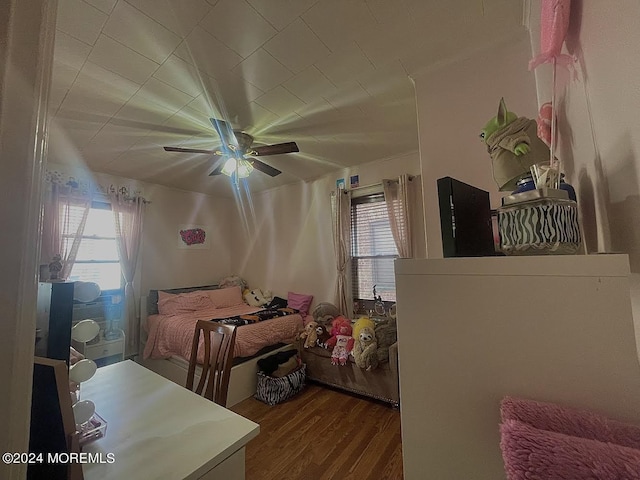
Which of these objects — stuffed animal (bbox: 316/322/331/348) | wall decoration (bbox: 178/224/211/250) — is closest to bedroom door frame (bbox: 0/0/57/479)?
stuffed animal (bbox: 316/322/331/348)

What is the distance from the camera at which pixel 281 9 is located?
1293 mm

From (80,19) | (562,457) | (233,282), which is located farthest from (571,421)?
(233,282)

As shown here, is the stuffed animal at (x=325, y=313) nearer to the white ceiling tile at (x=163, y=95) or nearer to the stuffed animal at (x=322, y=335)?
the stuffed animal at (x=322, y=335)

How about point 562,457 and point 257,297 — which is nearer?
point 562,457

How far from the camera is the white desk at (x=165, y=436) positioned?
0.77 meters

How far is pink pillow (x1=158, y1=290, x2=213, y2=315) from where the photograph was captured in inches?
137

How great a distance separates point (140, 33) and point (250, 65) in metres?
0.60

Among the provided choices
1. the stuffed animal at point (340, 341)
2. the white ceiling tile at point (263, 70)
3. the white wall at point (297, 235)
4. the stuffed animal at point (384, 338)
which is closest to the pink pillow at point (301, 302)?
the white wall at point (297, 235)

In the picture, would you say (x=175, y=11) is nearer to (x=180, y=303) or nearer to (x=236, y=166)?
(x=236, y=166)

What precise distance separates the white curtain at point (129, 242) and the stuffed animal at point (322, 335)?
2624 mm

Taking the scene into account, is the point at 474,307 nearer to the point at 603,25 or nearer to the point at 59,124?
the point at 603,25

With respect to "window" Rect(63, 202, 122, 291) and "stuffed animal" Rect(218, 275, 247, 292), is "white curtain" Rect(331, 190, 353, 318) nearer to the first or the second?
"stuffed animal" Rect(218, 275, 247, 292)

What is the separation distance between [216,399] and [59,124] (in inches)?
108

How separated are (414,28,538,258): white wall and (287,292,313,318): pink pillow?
8.15ft
